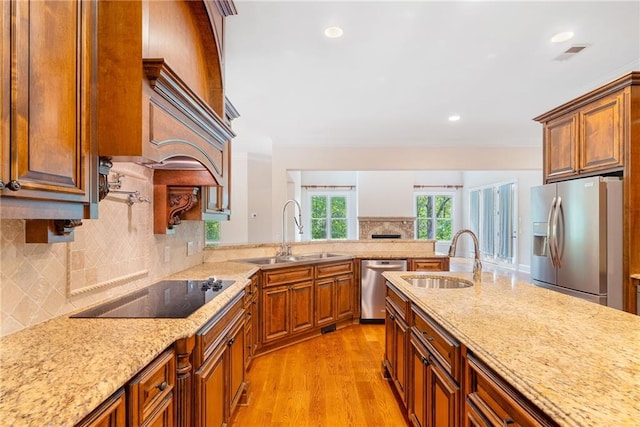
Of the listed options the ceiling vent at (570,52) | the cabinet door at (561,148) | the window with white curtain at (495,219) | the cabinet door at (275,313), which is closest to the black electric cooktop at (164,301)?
the cabinet door at (275,313)

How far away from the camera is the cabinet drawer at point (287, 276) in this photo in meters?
3.19

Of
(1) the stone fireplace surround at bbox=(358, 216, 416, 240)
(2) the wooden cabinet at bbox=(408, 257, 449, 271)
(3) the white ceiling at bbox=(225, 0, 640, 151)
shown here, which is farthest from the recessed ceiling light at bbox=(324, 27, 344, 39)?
(1) the stone fireplace surround at bbox=(358, 216, 416, 240)

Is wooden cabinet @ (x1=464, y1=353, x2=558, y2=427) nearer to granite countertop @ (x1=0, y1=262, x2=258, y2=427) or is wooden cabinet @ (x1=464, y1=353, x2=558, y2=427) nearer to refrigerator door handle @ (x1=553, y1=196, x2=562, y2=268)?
granite countertop @ (x1=0, y1=262, x2=258, y2=427)

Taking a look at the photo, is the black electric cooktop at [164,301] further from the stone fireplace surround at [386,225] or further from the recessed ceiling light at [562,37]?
the stone fireplace surround at [386,225]

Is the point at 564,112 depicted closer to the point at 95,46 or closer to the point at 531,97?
the point at 531,97

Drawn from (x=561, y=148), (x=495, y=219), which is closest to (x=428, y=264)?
(x=561, y=148)

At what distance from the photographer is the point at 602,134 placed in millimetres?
2727

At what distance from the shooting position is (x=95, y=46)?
1166mm

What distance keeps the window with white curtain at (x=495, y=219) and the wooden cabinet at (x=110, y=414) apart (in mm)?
8441

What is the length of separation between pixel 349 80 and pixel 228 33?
4.09ft

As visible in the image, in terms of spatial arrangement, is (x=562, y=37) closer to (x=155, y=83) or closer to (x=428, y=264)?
(x=428, y=264)

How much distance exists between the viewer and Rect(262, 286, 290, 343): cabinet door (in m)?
3.17

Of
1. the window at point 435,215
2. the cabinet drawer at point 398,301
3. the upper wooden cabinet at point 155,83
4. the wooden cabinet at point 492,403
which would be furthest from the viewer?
the window at point 435,215

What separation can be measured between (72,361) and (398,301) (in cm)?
182
